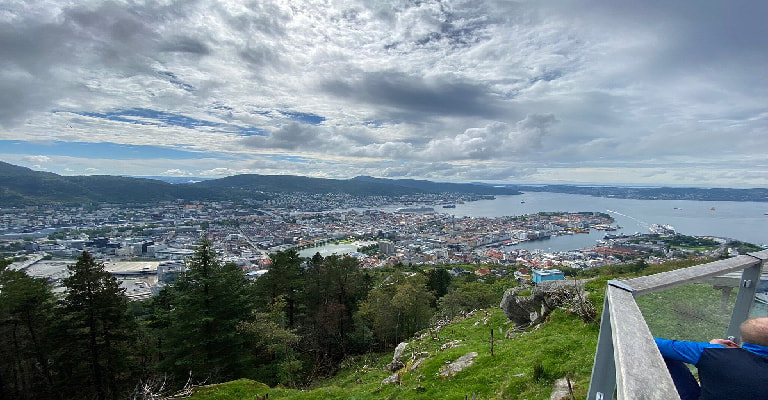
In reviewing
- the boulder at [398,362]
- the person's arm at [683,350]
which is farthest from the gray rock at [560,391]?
the boulder at [398,362]

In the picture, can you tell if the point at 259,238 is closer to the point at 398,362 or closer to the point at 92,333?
the point at 92,333

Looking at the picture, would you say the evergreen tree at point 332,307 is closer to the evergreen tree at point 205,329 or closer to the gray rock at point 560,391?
the evergreen tree at point 205,329

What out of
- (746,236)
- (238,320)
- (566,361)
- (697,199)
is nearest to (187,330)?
(238,320)

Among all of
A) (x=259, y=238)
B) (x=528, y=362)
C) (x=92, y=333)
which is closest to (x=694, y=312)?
(x=528, y=362)

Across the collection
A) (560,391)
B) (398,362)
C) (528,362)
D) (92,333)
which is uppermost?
(560,391)

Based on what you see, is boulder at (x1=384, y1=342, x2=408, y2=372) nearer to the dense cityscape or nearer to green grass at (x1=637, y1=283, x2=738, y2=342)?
green grass at (x1=637, y1=283, x2=738, y2=342)
